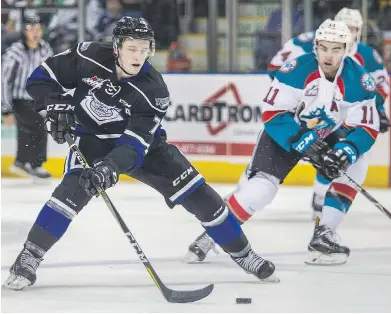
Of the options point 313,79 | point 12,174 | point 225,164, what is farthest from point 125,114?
point 12,174

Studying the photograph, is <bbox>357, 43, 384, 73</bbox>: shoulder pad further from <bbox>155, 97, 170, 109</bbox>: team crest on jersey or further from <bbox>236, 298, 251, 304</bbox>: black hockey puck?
<bbox>236, 298, 251, 304</bbox>: black hockey puck

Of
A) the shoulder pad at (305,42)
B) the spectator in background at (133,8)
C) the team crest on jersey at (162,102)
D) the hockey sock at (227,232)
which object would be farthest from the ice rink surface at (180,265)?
the spectator in background at (133,8)

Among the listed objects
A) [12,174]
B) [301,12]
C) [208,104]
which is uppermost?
[301,12]

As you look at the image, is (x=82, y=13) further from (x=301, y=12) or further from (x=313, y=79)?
(x=313, y=79)

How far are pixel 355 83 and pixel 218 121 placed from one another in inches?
122

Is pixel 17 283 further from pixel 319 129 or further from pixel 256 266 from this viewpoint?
pixel 319 129

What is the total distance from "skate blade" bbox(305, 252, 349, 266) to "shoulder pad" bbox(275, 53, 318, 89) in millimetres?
645

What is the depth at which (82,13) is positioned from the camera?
8.42 m

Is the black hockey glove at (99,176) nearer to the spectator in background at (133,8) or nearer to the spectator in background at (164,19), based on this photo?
the spectator in background at (164,19)

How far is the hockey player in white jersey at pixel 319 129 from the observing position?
183 inches

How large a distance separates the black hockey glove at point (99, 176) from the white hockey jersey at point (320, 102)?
0.93 meters

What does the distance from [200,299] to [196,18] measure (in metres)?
4.59

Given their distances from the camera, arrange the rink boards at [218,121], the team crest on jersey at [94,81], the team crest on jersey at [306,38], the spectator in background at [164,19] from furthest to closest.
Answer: the spectator in background at [164,19], the rink boards at [218,121], the team crest on jersey at [306,38], the team crest on jersey at [94,81]

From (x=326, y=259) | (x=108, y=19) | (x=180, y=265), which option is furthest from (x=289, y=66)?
(x=108, y=19)
